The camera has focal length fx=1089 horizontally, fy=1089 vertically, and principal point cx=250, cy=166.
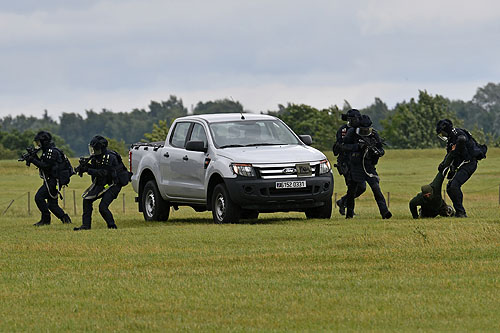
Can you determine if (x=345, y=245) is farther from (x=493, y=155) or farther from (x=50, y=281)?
(x=493, y=155)

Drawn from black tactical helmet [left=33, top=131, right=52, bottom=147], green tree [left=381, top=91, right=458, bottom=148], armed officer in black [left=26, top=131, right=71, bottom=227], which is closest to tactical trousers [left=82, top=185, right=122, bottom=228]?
armed officer in black [left=26, top=131, right=71, bottom=227]

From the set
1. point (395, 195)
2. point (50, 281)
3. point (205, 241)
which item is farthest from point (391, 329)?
point (395, 195)

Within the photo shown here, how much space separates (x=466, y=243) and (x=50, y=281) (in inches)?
231

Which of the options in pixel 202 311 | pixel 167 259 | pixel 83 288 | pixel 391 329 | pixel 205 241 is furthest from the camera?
pixel 205 241

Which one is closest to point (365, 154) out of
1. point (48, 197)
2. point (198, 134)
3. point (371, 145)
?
point (371, 145)

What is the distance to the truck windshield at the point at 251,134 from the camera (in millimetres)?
20047

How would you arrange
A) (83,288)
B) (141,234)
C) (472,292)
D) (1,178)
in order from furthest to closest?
(1,178), (141,234), (83,288), (472,292)

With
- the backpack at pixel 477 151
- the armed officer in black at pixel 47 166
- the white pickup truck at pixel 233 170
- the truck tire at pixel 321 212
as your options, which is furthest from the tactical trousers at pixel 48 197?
the backpack at pixel 477 151

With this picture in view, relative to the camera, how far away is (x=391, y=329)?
30.7 ft

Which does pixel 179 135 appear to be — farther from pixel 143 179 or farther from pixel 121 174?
pixel 121 174

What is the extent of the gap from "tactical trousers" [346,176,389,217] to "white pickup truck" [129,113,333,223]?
0.51 m

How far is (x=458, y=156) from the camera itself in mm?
19328

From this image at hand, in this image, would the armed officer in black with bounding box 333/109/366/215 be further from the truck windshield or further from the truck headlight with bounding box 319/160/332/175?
the truck windshield

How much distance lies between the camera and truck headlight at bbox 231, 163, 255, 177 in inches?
Answer: 744
